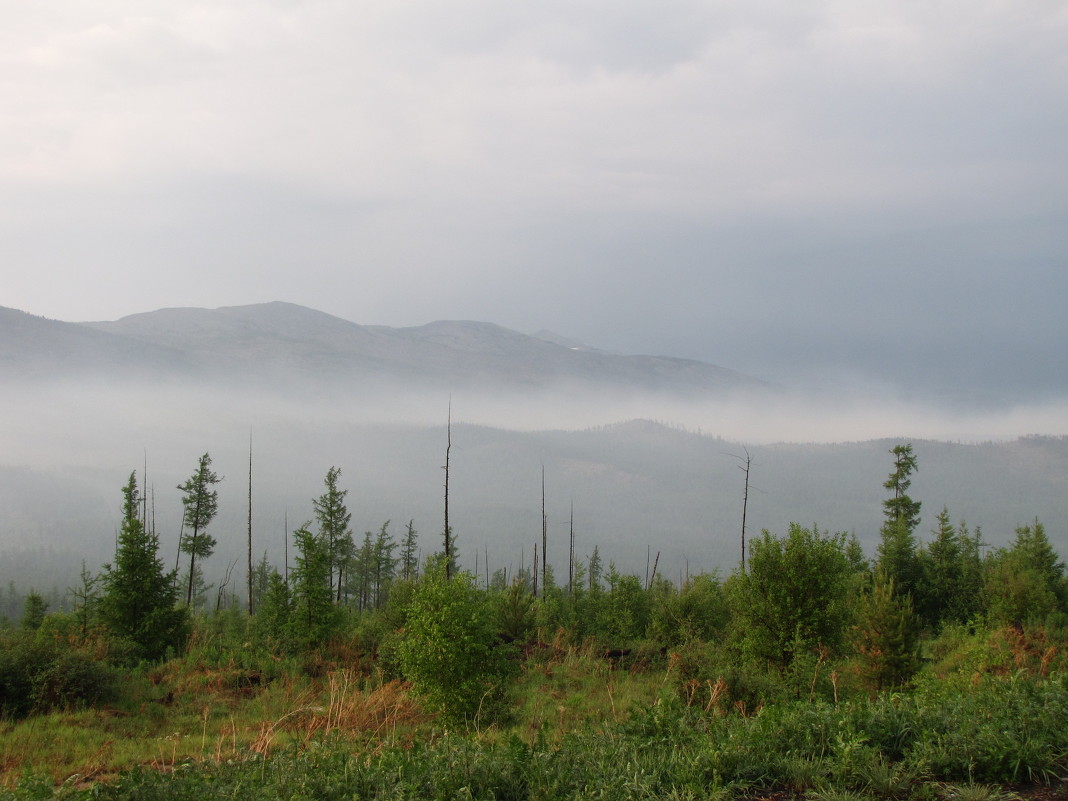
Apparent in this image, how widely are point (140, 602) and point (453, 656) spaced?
1703cm

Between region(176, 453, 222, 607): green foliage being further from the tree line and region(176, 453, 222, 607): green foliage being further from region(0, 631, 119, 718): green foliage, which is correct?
region(0, 631, 119, 718): green foliage

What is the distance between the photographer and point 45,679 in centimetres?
1786

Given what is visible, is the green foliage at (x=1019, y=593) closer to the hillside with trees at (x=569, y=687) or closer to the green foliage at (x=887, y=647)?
the hillside with trees at (x=569, y=687)

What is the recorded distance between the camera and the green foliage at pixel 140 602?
2628 cm

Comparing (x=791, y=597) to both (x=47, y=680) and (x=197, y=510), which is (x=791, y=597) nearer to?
(x=47, y=680)

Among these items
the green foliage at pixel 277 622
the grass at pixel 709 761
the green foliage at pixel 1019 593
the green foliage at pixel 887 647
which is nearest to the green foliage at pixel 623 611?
the green foliage at pixel 887 647

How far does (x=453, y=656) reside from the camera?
1648cm

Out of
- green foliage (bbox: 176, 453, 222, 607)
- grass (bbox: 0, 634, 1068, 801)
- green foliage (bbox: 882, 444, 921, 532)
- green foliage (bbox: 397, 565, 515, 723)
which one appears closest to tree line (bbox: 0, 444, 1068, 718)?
green foliage (bbox: 397, 565, 515, 723)

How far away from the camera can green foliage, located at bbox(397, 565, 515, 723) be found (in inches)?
651

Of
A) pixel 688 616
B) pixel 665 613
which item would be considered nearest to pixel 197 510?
pixel 665 613

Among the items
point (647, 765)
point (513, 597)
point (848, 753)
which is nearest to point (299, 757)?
point (647, 765)

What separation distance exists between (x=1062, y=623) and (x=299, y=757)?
38.9 m

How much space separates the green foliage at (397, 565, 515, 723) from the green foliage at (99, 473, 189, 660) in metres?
14.9

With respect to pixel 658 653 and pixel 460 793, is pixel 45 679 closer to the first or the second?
pixel 460 793
